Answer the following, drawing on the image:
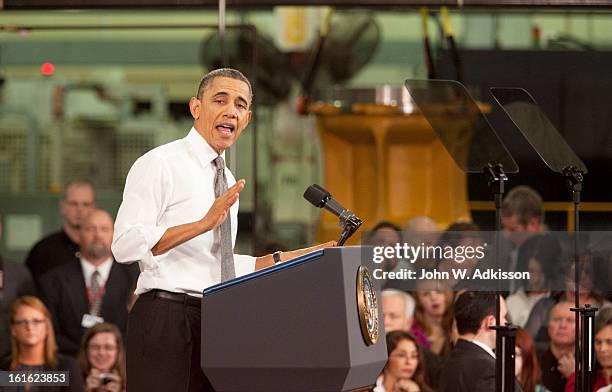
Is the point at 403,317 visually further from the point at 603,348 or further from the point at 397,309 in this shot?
the point at 603,348

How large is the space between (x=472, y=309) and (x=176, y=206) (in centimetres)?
205

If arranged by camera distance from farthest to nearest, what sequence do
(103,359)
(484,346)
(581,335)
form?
(103,359) < (484,346) < (581,335)

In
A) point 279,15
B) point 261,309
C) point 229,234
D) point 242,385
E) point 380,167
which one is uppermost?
point 279,15

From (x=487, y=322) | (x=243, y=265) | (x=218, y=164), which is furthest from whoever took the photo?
(x=487, y=322)

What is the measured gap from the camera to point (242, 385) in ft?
Answer: 11.2

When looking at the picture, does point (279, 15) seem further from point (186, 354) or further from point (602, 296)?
point (186, 354)

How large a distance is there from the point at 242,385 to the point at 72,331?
8.23 ft

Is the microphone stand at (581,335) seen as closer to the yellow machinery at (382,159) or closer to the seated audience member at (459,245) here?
the seated audience member at (459,245)

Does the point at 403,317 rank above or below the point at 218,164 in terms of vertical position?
below

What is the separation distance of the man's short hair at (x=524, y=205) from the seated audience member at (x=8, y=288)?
2389mm

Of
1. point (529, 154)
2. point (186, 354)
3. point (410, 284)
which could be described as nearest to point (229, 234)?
point (186, 354)

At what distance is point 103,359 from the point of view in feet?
18.6

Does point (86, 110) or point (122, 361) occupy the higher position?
point (86, 110)

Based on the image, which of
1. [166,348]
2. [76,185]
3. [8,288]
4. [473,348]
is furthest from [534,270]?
[8,288]
